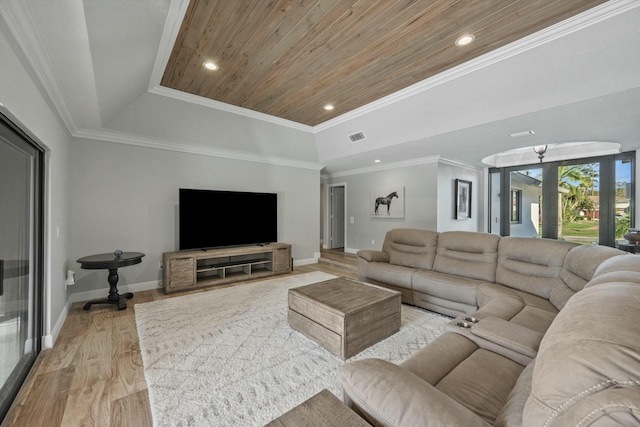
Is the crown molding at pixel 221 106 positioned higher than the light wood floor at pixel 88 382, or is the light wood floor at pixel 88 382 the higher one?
the crown molding at pixel 221 106

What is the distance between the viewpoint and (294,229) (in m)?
5.80

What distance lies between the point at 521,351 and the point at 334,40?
271 cm

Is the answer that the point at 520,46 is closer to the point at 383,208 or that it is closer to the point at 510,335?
the point at 510,335

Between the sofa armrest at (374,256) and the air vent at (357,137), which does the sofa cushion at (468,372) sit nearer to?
the sofa armrest at (374,256)

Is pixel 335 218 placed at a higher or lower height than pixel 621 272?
higher

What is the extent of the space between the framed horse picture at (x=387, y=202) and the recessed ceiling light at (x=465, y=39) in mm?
3657

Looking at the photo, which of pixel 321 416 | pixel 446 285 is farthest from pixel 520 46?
pixel 321 416

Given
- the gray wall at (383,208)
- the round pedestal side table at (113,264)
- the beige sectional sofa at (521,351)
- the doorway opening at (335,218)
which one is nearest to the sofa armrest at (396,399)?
the beige sectional sofa at (521,351)

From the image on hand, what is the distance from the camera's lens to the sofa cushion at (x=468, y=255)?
3076 millimetres

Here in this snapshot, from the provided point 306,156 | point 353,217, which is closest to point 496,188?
point 353,217

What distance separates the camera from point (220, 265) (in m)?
4.42

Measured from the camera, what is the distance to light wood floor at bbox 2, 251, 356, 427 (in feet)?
5.22

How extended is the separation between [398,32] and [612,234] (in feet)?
17.7

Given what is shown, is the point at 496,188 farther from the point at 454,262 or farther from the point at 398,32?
the point at 398,32
